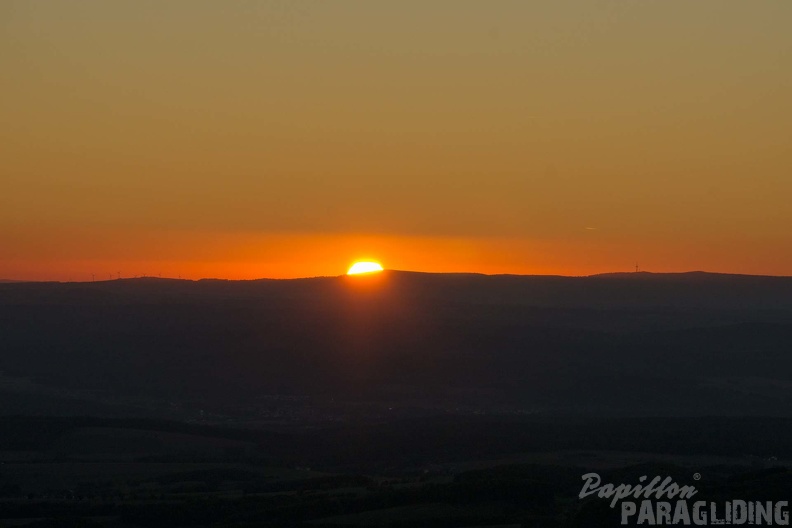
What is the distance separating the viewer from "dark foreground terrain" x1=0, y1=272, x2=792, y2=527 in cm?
4231

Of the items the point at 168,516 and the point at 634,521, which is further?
the point at 168,516

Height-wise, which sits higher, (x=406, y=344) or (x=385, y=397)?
(x=406, y=344)

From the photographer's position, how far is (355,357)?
120 m

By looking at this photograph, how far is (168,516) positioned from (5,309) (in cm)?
10538

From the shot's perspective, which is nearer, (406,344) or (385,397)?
(385,397)

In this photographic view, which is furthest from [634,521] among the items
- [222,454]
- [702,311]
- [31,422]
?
[702,311]

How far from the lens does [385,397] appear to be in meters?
100

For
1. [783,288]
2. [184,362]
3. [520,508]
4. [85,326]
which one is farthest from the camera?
[783,288]

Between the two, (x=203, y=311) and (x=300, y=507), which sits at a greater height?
(x=203, y=311)

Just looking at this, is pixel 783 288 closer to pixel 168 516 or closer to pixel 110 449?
pixel 110 449

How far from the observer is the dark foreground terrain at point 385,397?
139 feet

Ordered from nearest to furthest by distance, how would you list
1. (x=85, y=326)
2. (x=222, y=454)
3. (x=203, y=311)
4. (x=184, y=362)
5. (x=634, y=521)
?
(x=634, y=521) → (x=222, y=454) → (x=184, y=362) → (x=85, y=326) → (x=203, y=311)

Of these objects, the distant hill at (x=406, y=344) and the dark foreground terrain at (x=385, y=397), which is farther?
the distant hill at (x=406, y=344)

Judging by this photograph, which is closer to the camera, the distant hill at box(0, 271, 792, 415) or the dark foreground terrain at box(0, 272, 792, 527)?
the dark foreground terrain at box(0, 272, 792, 527)
